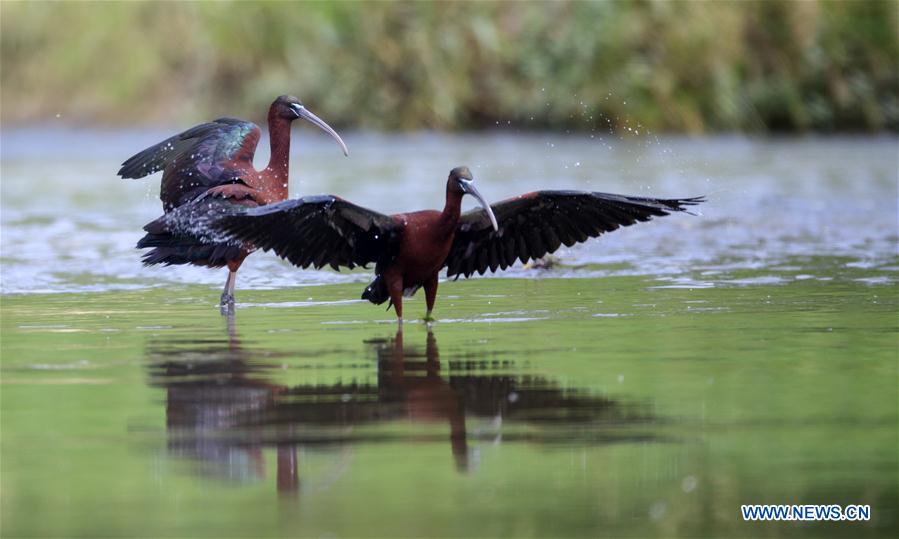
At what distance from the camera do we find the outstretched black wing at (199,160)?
11789 mm

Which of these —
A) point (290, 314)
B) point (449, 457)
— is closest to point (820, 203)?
point (290, 314)

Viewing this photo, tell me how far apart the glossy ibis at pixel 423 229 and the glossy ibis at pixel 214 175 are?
24cm

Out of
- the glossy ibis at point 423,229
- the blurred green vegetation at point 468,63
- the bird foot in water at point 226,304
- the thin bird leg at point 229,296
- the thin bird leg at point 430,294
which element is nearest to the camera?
the glossy ibis at point 423,229

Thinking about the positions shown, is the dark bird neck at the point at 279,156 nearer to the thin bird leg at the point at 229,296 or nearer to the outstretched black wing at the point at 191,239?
the outstretched black wing at the point at 191,239

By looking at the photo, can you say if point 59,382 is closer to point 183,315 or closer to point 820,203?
point 183,315

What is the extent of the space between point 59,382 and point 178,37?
25543 millimetres

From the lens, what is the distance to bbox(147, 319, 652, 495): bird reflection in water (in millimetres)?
6500

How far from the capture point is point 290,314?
1078 cm

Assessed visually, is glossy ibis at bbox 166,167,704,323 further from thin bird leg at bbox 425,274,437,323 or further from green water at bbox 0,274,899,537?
green water at bbox 0,274,899,537

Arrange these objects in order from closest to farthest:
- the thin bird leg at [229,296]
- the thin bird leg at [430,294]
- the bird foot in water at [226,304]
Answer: the thin bird leg at [430,294], the bird foot in water at [226,304], the thin bird leg at [229,296]

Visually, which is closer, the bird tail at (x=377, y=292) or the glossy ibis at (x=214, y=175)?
the bird tail at (x=377, y=292)

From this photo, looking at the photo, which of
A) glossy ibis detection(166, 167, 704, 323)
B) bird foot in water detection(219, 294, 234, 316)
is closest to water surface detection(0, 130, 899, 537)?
bird foot in water detection(219, 294, 234, 316)

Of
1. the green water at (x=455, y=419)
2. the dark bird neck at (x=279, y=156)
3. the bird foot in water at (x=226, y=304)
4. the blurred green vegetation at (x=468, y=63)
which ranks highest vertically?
the blurred green vegetation at (x=468, y=63)

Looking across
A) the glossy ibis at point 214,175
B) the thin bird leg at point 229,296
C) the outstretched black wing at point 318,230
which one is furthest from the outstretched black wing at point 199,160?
the outstretched black wing at point 318,230
